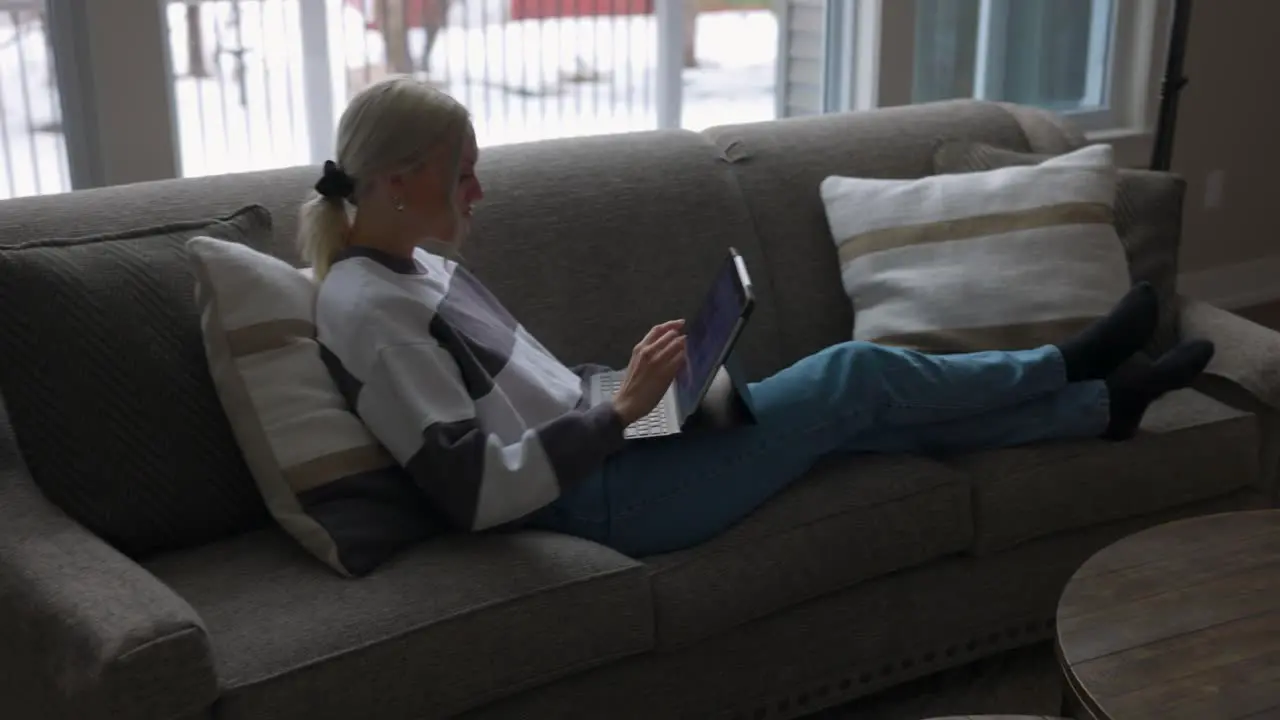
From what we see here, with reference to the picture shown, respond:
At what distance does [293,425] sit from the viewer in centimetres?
179

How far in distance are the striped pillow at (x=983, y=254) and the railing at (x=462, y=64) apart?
0.94m

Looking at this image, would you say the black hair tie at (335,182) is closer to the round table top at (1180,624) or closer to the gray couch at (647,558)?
the gray couch at (647,558)

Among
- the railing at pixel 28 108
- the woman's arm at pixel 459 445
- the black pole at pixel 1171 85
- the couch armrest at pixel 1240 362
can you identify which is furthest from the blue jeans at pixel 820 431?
the railing at pixel 28 108

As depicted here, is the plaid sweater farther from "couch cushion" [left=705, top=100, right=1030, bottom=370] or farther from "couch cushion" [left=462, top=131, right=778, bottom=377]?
"couch cushion" [left=705, top=100, right=1030, bottom=370]

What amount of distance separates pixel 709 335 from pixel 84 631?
2.83 feet

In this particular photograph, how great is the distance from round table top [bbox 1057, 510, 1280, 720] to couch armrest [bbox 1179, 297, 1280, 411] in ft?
1.64

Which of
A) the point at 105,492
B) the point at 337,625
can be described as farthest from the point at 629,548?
the point at 105,492

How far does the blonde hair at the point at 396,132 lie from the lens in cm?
180

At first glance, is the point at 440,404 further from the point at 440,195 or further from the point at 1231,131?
the point at 1231,131

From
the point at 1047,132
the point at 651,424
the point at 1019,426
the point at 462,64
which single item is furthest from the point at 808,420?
the point at 462,64

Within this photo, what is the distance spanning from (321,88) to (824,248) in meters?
1.14

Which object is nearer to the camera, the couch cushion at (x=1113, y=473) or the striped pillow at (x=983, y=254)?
the couch cushion at (x=1113, y=473)

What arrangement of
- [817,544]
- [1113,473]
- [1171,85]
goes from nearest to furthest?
[817,544]
[1113,473]
[1171,85]

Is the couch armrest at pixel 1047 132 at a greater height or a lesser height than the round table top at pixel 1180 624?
greater
